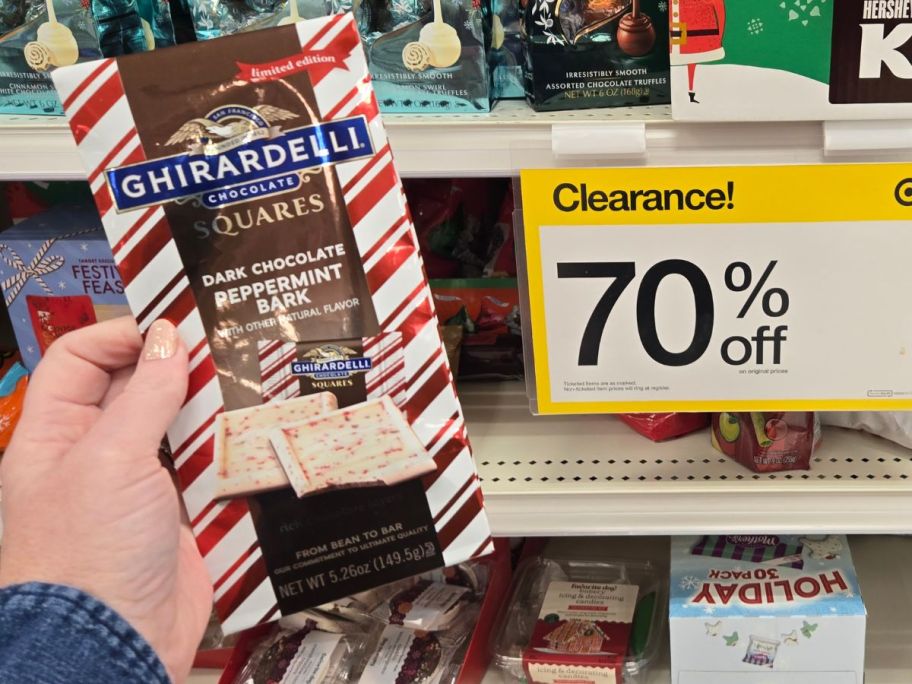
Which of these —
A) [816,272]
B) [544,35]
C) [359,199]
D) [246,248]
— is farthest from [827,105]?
[246,248]

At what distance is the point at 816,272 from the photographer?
1036 millimetres

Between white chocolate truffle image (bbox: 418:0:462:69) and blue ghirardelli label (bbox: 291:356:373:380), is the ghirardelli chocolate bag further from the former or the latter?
white chocolate truffle image (bbox: 418:0:462:69)

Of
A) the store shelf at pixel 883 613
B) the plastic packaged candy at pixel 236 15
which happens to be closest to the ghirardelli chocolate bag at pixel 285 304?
the plastic packaged candy at pixel 236 15

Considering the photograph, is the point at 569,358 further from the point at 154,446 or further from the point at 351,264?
the point at 154,446

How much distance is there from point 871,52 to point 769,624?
2.33 ft

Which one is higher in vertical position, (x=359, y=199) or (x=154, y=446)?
(x=359, y=199)

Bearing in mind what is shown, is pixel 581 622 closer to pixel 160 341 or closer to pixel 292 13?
pixel 160 341

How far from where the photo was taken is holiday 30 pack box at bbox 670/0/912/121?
0.92 metres

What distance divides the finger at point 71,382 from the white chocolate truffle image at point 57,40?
12.5 inches

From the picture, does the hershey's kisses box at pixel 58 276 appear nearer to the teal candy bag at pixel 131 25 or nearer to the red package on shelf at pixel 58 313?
the red package on shelf at pixel 58 313

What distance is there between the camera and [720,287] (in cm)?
106

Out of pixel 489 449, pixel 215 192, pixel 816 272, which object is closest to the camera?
pixel 215 192

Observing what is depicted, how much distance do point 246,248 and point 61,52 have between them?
39cm

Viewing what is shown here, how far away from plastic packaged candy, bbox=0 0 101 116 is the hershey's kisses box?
187 millimetres
